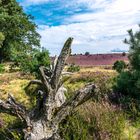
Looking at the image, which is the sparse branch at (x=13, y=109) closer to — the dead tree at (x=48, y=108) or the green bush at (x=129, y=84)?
the dead tree at (x=48, y=108)

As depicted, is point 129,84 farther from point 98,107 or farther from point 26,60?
point 26,60

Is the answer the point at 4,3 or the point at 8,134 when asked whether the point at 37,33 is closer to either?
the point at 4,3

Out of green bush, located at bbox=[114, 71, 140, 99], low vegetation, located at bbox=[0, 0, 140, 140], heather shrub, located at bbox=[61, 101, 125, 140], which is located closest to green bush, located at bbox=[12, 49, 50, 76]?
low vegetation, located at bbox=[0, 0, 140, 140]

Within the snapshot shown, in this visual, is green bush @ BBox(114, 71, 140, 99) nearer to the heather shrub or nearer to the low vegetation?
the low vegetation

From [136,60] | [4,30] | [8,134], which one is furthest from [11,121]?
[4,30]

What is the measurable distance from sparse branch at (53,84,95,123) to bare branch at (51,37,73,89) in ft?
2.11

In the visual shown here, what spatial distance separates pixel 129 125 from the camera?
13.5 meters

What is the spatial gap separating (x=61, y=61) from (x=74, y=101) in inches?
47.7

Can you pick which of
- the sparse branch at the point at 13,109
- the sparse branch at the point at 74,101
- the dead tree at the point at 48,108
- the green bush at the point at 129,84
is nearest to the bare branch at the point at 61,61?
the dead tree at the point at 48,108

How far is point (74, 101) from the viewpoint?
12148mm

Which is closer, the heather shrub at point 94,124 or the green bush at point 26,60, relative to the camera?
the heather shrub at point 94,124

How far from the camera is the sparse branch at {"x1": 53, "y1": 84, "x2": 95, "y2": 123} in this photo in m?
12.1

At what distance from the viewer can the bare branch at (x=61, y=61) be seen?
38.4ft

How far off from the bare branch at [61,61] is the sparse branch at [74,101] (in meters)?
0.64
